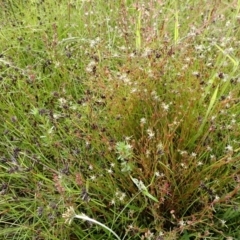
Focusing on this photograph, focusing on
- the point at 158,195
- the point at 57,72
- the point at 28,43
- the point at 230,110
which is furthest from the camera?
the point at 28,43

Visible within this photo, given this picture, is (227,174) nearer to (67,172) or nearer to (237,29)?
(67,172)

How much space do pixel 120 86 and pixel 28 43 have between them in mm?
996

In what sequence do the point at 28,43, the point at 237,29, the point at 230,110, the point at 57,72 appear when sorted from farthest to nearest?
1. the point at 28,43
2. the point at 57,72
3. the point at 237,29
4. the point at 230,110

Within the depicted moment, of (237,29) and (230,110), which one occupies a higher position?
(237,29)

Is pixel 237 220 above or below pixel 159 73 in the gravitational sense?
below

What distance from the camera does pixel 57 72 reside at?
222 cm

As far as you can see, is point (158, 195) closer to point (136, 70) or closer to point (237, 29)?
point (136, 70)

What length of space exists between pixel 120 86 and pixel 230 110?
0.49 m

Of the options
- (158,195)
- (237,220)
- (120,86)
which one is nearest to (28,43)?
(120,86)

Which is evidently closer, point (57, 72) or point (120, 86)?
point (120, 86)

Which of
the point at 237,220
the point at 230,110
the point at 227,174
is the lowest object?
Result: the point at 237,220

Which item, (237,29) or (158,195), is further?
(237,29)

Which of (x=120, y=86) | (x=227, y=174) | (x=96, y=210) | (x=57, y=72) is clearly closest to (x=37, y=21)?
(x=57, y=72)

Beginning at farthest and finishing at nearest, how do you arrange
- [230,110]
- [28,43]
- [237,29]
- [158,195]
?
[28,43] → [237,29] → [230,110] → [158,195]
